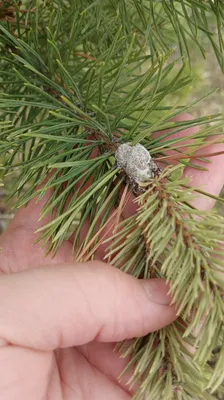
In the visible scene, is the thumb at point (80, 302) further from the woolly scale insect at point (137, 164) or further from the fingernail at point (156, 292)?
the woolly scale insect at point (137, 164)

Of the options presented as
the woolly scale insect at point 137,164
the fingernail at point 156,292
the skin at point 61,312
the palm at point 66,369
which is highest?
the woolly scale insect at point 137,164

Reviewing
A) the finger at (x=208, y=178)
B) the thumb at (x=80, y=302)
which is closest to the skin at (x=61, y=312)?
the thumb at (x=80, y=302)

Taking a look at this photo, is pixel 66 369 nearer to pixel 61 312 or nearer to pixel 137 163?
pixel 61 312

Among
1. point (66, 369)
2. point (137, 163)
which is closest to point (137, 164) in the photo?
point (137, 163)

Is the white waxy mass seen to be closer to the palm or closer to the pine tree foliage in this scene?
the pine tree foliage

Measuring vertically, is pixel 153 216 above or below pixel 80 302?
above

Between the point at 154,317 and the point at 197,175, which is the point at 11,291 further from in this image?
the point at 197,175

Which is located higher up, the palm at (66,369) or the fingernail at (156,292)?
the fingernail at (156,292)
